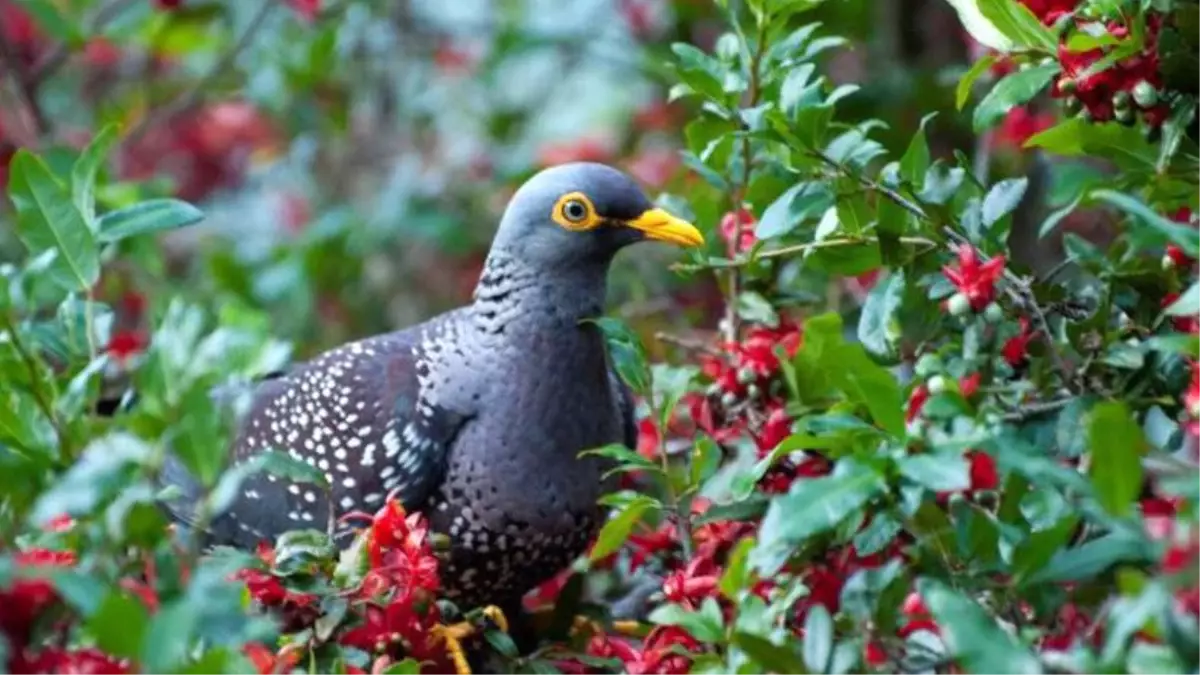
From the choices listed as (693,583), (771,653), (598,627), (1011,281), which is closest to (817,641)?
(771,653)

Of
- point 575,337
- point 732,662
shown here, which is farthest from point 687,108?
point 732,662

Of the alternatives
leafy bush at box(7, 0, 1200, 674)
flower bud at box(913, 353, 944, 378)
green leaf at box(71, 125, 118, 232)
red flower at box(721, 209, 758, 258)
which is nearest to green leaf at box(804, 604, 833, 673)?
leafy bush at box(7, 0, 1200, 674)

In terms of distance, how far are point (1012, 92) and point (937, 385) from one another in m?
0.43

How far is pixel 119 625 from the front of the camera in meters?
1.47

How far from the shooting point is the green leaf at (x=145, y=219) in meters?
2.34

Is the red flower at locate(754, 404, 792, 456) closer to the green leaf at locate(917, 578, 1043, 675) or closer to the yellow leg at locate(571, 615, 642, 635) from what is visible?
the yellow leg at locate(571, 615, 642, 635)

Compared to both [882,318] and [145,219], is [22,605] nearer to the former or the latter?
[145,219]

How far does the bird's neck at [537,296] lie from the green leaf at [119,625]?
139 cm

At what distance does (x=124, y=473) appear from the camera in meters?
1.58

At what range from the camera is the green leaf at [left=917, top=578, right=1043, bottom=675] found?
4.71ft

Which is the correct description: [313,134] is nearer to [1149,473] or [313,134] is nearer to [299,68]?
[299,68]

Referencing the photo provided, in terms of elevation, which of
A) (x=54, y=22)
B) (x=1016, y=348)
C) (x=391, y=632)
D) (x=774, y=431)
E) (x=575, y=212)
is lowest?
(x=391, y=632)

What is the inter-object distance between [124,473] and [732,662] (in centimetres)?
63

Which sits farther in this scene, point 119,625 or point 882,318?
point 882,318
